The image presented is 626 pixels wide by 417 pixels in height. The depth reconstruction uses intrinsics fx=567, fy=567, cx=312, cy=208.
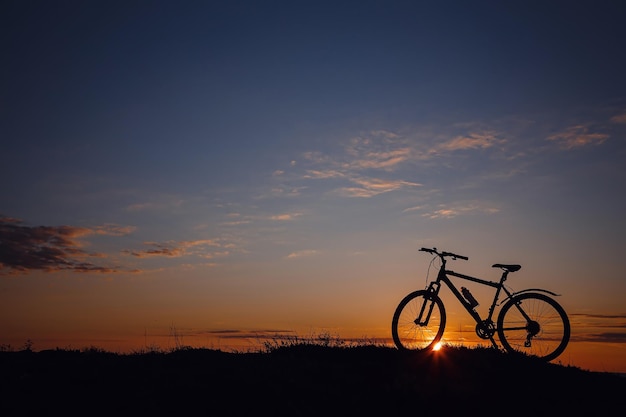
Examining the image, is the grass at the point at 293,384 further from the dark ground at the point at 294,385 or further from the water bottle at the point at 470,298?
the water bottle at the point at 470,298

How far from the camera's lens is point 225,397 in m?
9.50

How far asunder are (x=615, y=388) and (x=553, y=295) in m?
2.28

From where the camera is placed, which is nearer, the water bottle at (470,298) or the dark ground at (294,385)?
the dark ground at (294,385)

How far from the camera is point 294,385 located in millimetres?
10133

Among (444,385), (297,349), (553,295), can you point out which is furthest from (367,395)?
(553,295)

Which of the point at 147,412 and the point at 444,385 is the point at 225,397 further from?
the point at 444,385

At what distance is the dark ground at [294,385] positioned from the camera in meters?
9.34

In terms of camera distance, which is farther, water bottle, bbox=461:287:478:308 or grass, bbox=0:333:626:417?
water bottle, bbox=461:287:478:308

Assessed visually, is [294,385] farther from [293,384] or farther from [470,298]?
[470,298]

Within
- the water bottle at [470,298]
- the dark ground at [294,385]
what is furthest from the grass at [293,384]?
the water bottle at [470,298]

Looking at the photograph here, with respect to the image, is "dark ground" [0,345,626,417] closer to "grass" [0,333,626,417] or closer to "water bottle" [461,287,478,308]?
"grass" [0,333,626,417]

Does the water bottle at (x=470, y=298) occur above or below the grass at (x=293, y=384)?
above

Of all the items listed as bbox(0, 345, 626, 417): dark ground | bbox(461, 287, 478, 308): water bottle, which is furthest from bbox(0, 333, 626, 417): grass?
bbox(461, 287, 478, 308): water bottle

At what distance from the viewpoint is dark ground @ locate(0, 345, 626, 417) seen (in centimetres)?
934
